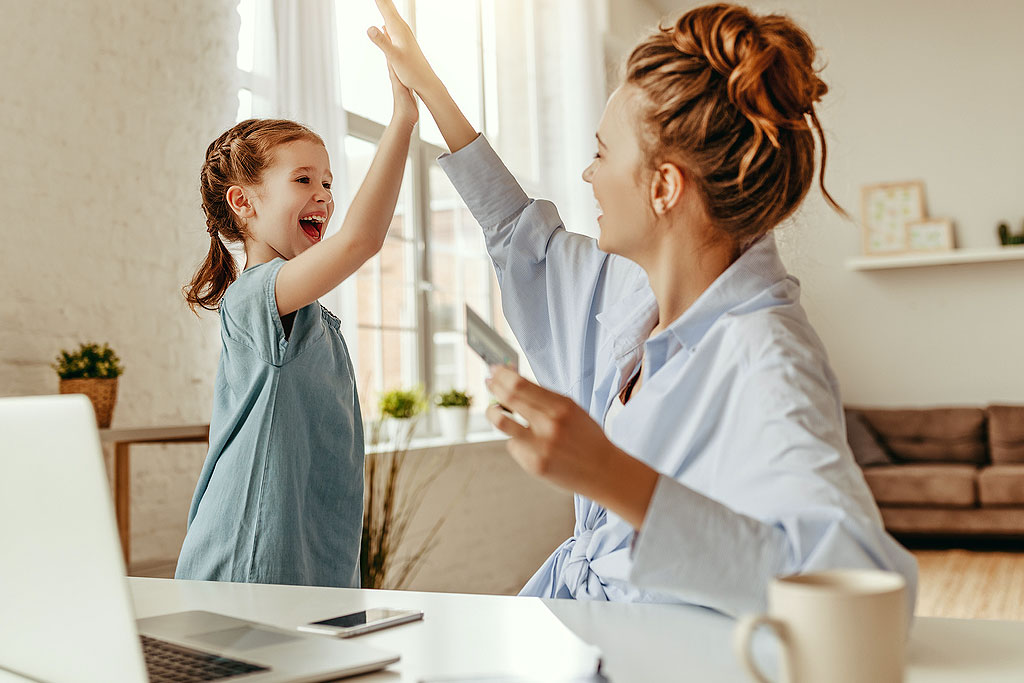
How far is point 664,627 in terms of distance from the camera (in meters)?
0.96

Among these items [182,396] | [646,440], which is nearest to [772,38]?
[646,440]

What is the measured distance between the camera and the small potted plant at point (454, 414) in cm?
461

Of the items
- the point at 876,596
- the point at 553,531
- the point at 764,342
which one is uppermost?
the point at 764,342

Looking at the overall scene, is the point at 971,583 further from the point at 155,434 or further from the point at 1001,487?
the point at 155,434

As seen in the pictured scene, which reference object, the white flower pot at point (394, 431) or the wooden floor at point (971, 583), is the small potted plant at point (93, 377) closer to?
the white flower pot at point (394, 431)

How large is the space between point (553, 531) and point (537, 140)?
2.38 m

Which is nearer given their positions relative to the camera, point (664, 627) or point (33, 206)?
point (664, 627)

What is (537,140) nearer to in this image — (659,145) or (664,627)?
(659,145)

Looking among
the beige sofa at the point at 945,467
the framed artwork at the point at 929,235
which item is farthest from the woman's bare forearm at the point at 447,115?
the framed artwork at the point at 929,235

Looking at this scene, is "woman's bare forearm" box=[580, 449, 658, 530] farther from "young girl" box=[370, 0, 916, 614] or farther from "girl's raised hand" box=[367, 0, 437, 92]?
"girl's raised hand" box=[367, 0, 437, 92]

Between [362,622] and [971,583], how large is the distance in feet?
15.4

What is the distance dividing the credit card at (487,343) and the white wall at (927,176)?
18.8ft

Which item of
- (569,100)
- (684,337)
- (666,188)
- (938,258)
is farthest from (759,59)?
(938,258)

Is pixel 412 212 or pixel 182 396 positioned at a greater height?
pixel 412 212
